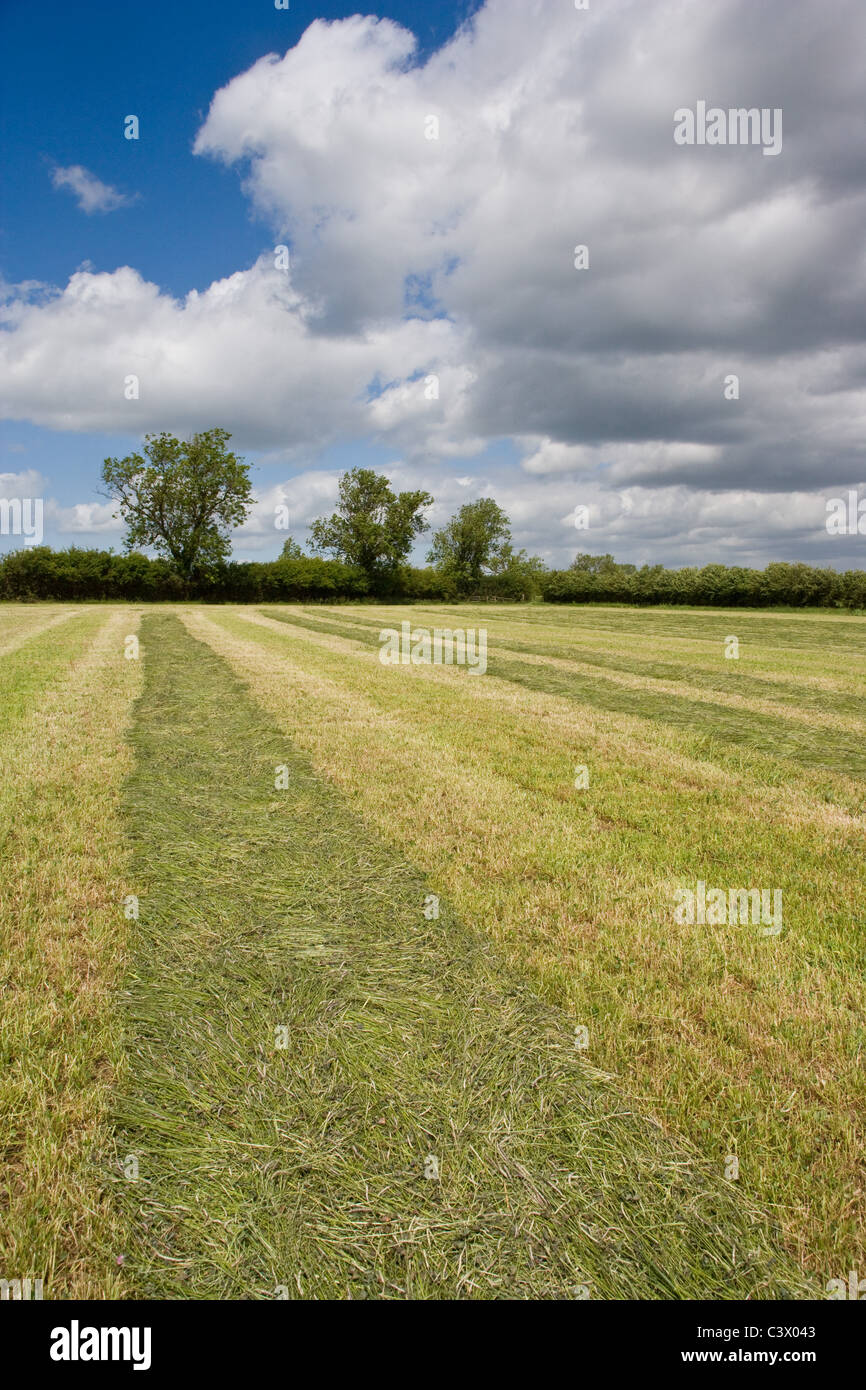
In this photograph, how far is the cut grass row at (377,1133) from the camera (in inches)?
76.9

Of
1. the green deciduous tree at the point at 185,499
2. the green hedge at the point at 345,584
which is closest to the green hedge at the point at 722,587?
the green hedge at the point at 345,584

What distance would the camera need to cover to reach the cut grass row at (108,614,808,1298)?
1954mm

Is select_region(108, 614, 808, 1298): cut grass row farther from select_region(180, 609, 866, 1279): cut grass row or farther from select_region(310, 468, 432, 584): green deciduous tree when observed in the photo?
select_region(310, 468, 432, 584): green deciduous tree

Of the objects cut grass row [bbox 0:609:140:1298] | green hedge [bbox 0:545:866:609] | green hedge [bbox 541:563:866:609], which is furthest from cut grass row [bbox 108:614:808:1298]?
green hedge [bbox 541:563:866:609]

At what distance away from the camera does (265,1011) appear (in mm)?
3107

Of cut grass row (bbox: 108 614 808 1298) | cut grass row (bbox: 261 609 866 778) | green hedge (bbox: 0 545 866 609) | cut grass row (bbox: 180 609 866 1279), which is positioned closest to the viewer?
cut grass row (bbox: 108 614 808 1298)

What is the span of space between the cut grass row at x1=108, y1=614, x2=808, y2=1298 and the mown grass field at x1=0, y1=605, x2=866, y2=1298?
11 millimetres

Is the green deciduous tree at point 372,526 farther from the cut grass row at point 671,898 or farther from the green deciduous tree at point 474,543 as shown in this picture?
the cut grass row at point 671,898

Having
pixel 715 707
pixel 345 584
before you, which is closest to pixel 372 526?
pixel 345 584

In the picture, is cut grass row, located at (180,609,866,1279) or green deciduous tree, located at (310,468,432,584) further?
green deciduous tree, located at (310,468,432,584)

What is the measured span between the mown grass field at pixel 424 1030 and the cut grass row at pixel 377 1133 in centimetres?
1

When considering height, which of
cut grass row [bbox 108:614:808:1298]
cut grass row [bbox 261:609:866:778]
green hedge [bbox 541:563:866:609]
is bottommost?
cut grass row [bbox 108:614:808:1298]
